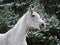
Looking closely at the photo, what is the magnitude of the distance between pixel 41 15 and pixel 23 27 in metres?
2.86

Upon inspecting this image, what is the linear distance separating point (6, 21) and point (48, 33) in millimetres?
1208

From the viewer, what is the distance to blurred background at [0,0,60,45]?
7270mm

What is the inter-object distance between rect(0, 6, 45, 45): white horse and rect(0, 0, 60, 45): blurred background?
7.68 feet

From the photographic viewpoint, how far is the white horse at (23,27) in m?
4.75

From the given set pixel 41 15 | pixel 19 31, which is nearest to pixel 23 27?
pixel 19 31

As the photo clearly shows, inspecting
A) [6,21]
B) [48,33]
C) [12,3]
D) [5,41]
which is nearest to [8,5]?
[12,3]

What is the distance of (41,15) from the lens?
763 centimetres

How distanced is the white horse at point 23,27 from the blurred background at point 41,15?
2.34m

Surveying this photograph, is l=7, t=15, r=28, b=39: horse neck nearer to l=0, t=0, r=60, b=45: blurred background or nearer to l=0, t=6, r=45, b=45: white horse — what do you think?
l=0, t=6, r=45, b=45: white horse

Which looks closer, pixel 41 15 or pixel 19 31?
pixel 19 31

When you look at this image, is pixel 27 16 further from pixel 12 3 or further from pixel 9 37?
pixel 12 3

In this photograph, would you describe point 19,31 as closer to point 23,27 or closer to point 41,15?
point 23,27

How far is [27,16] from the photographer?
475 cm

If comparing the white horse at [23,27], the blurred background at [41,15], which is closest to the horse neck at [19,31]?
the white horse at [23,27]
